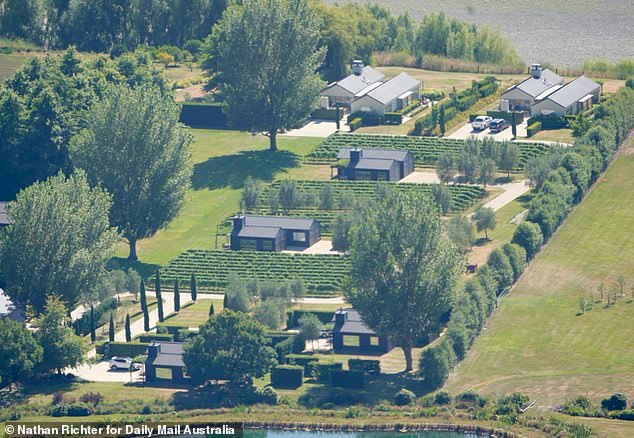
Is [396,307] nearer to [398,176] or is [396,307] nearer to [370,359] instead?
[370,359]

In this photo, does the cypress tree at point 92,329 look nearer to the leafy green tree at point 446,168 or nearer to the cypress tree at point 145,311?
the cypress tree at point 145,311

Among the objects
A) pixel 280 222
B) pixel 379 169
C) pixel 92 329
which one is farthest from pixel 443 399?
pixel 379 169

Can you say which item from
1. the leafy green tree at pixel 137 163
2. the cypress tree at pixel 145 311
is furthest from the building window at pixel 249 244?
the cypress tree at pixel 145 311

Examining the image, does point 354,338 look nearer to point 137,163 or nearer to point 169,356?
point 169,356

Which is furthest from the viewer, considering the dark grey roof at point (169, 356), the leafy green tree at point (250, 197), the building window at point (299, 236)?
the leafy green tree at point (250, 197)

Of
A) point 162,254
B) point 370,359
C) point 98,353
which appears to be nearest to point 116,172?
point 162,254

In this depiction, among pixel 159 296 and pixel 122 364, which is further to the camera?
pixel 159 296

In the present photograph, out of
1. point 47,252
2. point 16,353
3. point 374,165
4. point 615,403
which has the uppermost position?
point 374,165
